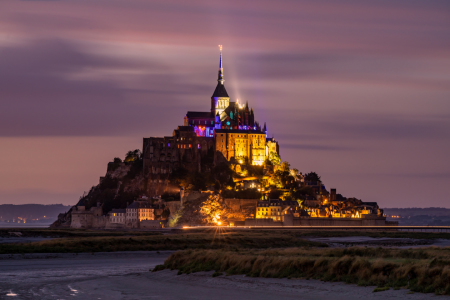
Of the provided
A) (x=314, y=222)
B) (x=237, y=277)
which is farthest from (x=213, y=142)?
(x=237, y=277)

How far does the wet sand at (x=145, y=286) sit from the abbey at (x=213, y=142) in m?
93.2

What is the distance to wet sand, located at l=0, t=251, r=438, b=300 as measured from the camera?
22902 millimetres

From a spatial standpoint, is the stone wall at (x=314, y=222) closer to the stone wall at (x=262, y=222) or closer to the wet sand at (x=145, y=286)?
the stone wall at (x=262, y=222)

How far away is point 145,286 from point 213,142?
11075 centimetres

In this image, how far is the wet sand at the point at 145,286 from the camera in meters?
22.9

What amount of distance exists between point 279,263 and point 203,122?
4678 inches

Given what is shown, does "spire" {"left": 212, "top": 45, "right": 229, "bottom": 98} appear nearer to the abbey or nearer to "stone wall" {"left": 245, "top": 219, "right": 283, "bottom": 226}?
the abbey

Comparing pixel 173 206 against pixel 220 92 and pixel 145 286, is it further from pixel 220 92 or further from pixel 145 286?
pixel 145 286

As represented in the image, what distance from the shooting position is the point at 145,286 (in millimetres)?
28047

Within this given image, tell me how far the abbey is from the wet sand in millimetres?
93181

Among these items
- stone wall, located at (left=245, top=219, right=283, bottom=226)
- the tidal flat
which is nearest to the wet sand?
the tidal flat

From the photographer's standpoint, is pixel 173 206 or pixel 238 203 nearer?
pixel 173 206

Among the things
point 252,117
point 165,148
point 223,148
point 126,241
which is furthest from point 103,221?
point 126,241

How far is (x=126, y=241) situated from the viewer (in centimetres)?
5984
